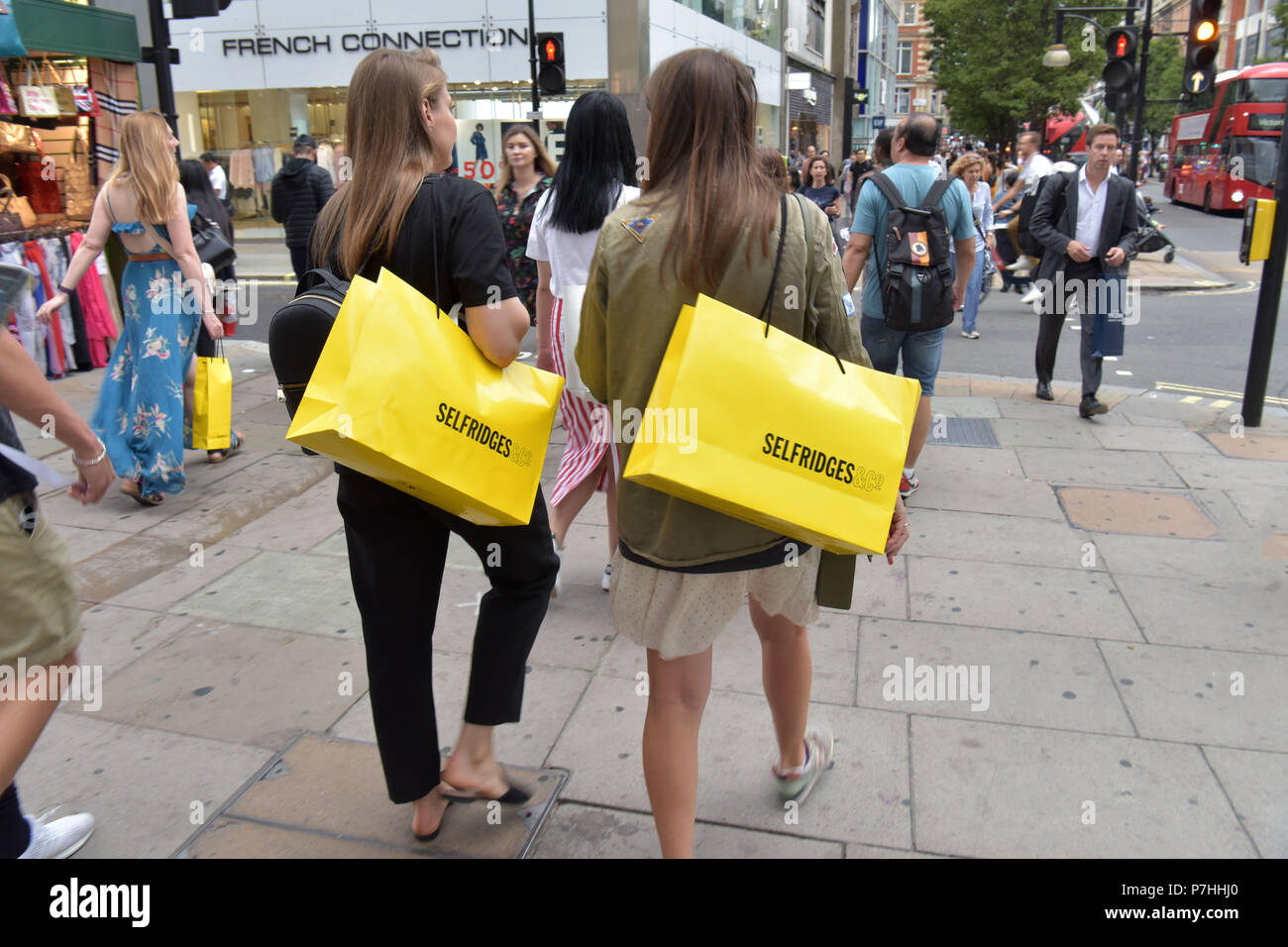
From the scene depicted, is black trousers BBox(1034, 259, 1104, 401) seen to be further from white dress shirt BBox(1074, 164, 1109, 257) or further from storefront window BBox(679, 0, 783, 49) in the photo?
storefront window BBox(679, 0, 783, 49)

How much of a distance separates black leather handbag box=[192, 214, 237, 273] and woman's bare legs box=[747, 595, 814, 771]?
13.4 feet

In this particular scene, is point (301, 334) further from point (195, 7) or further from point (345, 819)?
point (195, 7)

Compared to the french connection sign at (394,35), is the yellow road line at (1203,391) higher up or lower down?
lower down

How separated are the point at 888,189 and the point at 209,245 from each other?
357cm

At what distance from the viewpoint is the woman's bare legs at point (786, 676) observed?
247 cm

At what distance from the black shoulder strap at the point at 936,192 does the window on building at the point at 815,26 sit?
34896 mm

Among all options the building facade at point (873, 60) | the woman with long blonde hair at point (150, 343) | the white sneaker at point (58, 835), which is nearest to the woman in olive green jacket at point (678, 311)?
the white sneaker at point (58, 835)

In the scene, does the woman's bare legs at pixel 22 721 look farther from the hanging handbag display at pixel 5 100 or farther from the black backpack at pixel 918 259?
the hanging handbag display at pixel 5 100

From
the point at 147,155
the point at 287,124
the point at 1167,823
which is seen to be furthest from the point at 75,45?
the point at 287,124

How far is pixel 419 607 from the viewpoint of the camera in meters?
2.43

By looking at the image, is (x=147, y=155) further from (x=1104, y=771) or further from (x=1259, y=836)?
(x=1259, y=836)

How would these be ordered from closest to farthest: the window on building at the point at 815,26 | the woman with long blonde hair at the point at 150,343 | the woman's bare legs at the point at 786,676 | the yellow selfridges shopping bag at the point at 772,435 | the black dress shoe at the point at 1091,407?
the yellow selfridges shopping bag at the point at 772,435, the woman's bare legs at the point at 786,676, the woman with long blonde hair at the point at 150,343, the black dress shoe at the point at 1091,407, the window on building at the point at 815,26

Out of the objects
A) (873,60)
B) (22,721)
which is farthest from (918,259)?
(873,60)

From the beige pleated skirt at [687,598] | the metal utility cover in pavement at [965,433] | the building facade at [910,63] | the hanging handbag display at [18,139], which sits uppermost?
the building facade at [910,63]
